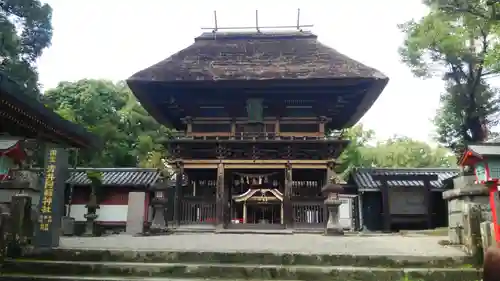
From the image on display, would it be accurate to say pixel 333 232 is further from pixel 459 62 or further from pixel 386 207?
pixel 459 62

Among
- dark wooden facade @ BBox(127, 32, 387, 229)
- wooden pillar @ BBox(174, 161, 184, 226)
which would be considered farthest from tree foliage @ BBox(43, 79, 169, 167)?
wooden pillar @ BBox(174, 161, 184, 226)

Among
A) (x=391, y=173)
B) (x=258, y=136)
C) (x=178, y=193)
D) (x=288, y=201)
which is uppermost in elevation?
(x=258, y=136)

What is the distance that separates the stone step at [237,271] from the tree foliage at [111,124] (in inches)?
778

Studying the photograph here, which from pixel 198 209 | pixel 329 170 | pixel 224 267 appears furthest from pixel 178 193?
pixel 224 267

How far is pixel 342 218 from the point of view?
19422 millimetres

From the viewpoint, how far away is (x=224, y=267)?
6.76 metres

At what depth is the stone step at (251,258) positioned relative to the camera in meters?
6.96

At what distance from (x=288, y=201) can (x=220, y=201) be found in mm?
2450

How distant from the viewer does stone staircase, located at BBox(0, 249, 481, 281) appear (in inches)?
257

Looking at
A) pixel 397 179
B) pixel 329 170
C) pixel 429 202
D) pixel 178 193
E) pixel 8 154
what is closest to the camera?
pixel 8 154

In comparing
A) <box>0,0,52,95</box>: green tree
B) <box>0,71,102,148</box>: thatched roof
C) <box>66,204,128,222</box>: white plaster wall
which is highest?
<box>0,0,52,95</box>: green tree

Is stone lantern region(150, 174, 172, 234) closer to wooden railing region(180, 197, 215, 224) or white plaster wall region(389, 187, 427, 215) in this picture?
wooden railing region(180, 197, 215, 224)

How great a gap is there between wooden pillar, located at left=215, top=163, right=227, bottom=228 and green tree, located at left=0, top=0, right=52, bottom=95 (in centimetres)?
1228

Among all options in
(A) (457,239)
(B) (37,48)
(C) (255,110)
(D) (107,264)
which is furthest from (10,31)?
(A) (457,239)
